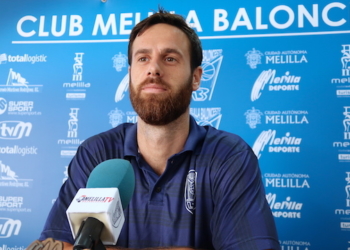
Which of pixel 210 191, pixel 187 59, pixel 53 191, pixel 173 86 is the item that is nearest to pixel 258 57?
pixel 187 59

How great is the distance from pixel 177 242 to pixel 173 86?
1.99 ft

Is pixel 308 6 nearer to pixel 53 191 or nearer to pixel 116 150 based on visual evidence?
pixel 116 150

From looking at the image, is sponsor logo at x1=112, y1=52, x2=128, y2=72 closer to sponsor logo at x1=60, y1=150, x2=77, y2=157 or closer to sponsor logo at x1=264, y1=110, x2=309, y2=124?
sponsor logo at x1=60, y1=150, x2=77, y2=157

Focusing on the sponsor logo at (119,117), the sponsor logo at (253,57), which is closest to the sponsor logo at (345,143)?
the sponsor logo at (253,57)

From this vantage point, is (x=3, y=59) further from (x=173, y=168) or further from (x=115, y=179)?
(x=115, y=179)

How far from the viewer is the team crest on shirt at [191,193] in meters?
1.20

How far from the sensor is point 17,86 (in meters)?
2.14

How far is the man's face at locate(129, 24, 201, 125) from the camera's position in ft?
4.26

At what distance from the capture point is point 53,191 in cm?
201

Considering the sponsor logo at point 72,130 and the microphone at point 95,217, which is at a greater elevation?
the sponsor logo at point 72,130

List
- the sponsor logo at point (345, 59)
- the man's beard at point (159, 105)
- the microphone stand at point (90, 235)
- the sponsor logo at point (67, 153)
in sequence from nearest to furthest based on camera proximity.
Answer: the microphone stand at point (90, 235) → the man's beard at point (159, 105) → the sponsor logo at point (345, 59) → the sponsor logo at point (67, 153)

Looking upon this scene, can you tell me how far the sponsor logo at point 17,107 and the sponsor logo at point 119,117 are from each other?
1.62 ft

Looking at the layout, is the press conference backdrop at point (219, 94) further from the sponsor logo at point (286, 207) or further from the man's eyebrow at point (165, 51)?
the man's eyebrow at point (165, 51)

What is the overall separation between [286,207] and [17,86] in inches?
72.5
